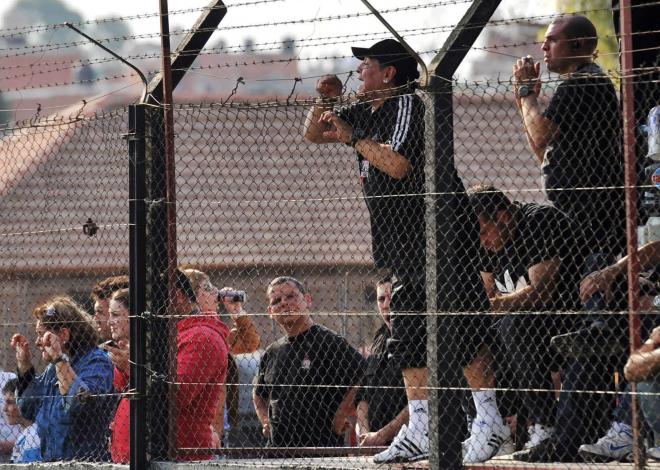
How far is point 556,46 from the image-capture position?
5785mm

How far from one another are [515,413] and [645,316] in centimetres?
100

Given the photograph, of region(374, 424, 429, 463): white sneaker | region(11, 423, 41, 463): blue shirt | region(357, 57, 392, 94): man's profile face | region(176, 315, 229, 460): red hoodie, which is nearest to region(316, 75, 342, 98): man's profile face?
region(357, 57, 392, 94): man's profile face

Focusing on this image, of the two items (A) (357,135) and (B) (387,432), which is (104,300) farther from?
(A) (357,135)

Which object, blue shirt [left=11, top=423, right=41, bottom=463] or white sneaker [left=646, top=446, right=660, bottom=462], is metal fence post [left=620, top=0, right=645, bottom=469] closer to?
white sneaker [left=646, top=446, right=660, bottom=462]

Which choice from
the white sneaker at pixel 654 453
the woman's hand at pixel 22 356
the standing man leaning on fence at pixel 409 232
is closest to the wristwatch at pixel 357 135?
the standing man leaning on fence at pixel 409 232

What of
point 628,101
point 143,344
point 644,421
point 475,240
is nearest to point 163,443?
point 143,344

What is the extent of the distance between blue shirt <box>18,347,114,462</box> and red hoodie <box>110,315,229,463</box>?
11 cm

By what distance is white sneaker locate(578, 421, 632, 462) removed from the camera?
210 inches

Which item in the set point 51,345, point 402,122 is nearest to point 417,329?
point 402,122

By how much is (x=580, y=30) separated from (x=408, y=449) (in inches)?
77.5

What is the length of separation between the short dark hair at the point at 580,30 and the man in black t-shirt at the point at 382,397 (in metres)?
1.71

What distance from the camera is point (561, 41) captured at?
19.0 feet

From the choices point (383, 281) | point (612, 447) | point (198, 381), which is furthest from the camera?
point (383, 281)

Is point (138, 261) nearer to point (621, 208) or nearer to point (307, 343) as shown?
point (307, 343)
